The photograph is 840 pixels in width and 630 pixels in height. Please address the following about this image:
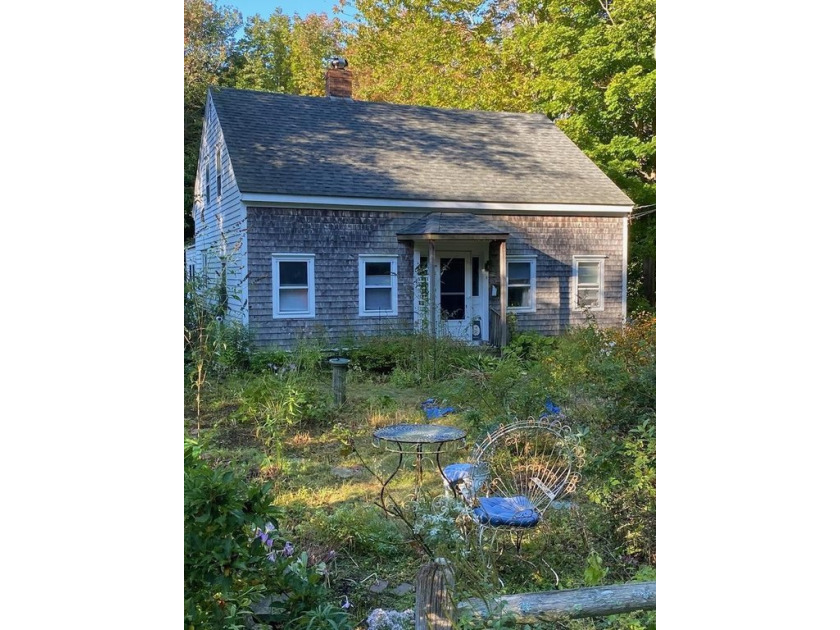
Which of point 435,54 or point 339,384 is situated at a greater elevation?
point 435,54

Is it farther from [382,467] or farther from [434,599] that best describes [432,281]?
[434,599]

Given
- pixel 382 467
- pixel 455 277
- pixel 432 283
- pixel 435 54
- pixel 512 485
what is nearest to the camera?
pixel 512 485

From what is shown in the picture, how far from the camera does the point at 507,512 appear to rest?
320cm

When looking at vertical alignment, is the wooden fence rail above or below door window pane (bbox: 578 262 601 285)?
below

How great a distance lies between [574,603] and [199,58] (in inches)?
690

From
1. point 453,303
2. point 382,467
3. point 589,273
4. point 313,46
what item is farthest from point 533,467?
point 313,46

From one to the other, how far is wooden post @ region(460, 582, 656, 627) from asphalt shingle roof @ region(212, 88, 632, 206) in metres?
8.00

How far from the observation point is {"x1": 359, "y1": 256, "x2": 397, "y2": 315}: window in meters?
10.0

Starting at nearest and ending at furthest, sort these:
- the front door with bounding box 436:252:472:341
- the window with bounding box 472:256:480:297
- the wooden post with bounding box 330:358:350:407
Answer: the wooden post with bounding box 330:358:350:407, the front door with bounding box 436:252:472:341, the window with bounding box 472:256:480:297

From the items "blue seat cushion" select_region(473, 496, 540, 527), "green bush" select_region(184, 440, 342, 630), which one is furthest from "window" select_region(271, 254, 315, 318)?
"green bush" select_region(184, 440, 342, 630)

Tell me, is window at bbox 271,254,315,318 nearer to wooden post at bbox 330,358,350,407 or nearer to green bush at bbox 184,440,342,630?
wooden post at bbox 330,358,350,407
